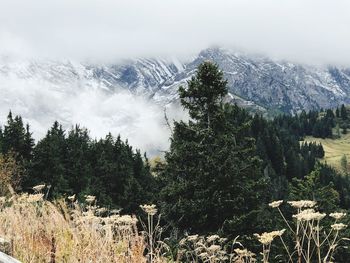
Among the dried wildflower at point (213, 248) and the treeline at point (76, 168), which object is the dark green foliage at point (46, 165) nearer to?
the treeline at point (76, 168)

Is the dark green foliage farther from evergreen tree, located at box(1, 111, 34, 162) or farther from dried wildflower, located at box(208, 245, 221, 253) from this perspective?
dried wildflower, located at box(208, 245, 221, 253)

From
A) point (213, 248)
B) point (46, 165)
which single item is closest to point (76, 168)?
point (46, 165)

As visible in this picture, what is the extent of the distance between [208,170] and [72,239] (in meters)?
26.6

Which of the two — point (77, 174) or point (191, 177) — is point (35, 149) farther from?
point (191, 177)

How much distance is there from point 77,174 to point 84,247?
274 feet

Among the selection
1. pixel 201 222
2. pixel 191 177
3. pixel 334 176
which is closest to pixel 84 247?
pixel 201 222

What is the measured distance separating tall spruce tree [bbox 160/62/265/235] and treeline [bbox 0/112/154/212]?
3796 centimetres

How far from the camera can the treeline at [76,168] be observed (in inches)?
3118

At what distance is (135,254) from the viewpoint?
19.2ft

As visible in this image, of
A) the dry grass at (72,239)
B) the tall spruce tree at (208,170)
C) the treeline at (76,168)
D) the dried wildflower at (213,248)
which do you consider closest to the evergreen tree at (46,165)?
the treeline at (76,168)

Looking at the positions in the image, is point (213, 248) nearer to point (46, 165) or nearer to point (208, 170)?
point (208, 170)

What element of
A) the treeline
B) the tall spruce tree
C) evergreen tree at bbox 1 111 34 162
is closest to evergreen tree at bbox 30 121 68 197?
the treeline

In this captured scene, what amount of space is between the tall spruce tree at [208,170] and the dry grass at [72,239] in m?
23.0

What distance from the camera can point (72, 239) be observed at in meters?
6.69
